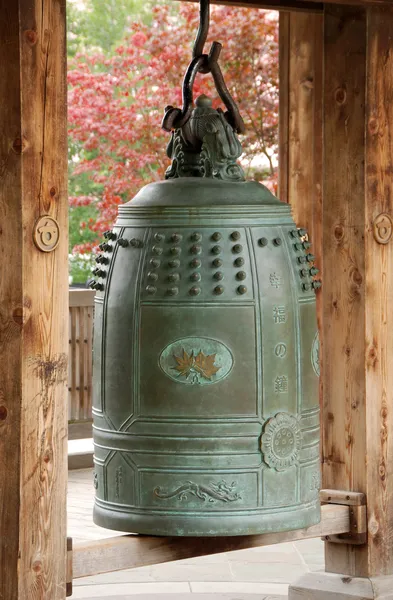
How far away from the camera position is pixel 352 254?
4406 mm

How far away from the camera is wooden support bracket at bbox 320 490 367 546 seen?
4.38 metres

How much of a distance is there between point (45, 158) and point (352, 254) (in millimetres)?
1383

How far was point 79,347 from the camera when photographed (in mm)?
7723

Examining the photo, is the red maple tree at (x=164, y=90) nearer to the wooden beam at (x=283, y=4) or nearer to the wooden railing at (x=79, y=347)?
the wooden railing at (x=79, y=347)

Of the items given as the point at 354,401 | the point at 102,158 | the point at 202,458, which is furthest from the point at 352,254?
the point at 102,158

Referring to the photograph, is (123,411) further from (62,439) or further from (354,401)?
(354,401)

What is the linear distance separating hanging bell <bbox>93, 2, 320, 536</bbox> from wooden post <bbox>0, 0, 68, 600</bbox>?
0.88 ft

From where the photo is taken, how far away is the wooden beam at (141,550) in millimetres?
3756

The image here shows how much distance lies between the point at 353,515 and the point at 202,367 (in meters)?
1.10

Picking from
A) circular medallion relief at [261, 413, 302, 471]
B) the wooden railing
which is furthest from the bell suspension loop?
the wooden railing

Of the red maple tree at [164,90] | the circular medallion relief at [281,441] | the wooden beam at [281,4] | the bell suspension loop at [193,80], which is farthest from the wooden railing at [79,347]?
the circular medallion relief at [281,441]

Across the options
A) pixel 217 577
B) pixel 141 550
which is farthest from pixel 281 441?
pixel 217 577

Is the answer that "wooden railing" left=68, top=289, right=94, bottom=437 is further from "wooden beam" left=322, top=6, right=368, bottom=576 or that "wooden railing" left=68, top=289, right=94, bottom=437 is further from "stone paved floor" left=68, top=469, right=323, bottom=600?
"wooden beam" left=322, top=6, right=368, bottom=576

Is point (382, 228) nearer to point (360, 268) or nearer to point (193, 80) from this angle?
point (360, 268)
